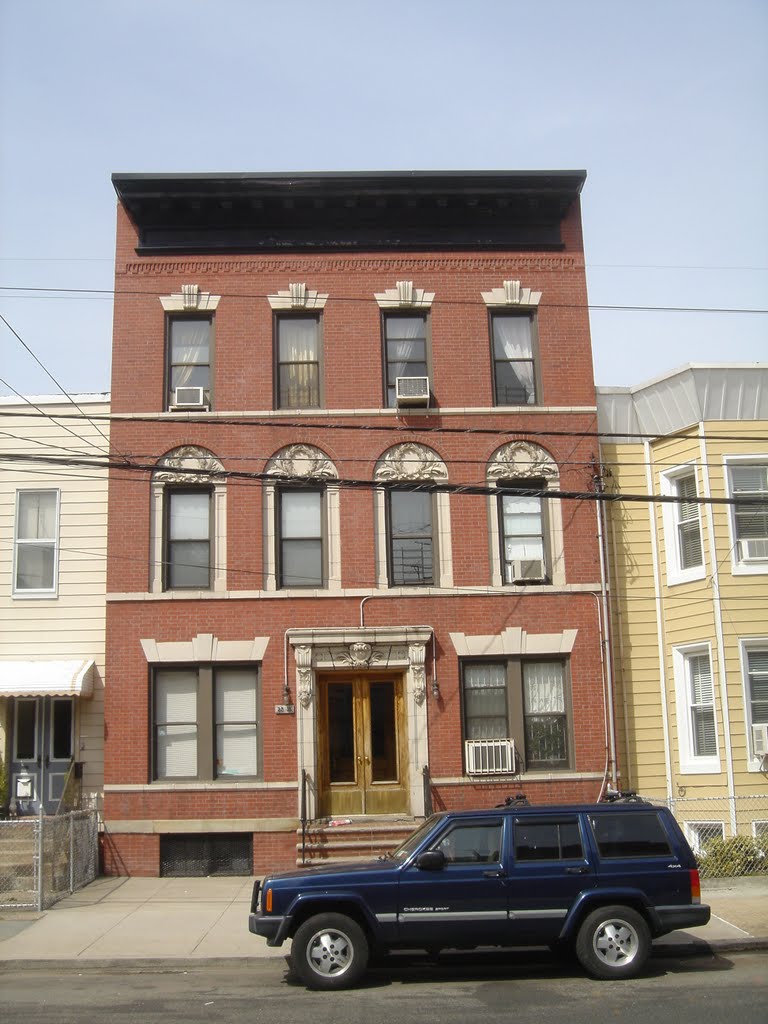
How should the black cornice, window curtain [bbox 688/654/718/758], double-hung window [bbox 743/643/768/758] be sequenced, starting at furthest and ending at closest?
the black cornice, window curtain [bbox 688/654/718/758], double-hung window [bbox 743/643/768/758]

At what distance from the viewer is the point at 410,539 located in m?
19.1

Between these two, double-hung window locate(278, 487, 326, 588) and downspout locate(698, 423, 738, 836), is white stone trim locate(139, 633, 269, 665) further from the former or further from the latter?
downspout locate(698, 423, 738, 836)

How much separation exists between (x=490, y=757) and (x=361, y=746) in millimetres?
2140

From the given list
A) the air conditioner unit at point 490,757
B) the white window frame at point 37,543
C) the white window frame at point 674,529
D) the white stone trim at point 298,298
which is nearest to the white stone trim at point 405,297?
the white stone trim at point 298,298

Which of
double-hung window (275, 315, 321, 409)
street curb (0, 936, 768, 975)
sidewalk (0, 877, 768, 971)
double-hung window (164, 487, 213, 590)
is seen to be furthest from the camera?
double-hung window (275, 315, 321, 409)

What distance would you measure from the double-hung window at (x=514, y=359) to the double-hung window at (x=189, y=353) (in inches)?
199

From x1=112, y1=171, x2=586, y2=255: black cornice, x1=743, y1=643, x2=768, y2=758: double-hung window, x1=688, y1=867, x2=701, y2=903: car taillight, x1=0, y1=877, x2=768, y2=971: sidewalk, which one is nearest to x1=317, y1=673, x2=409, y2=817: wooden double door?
x1=0, y1=877, x2=768, y2=971: sidewalk

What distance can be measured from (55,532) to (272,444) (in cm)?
414

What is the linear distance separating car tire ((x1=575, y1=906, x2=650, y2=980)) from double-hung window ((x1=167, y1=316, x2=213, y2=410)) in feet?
37.9

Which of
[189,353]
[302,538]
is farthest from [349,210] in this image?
[302,538]

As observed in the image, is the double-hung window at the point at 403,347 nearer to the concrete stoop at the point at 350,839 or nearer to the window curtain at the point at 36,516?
the window curtain at the point at 36,516

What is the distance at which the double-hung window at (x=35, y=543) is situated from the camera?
19391mm

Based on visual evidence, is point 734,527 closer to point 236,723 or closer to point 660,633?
point 660,633

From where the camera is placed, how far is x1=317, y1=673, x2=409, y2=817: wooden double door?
18250 millimetres
